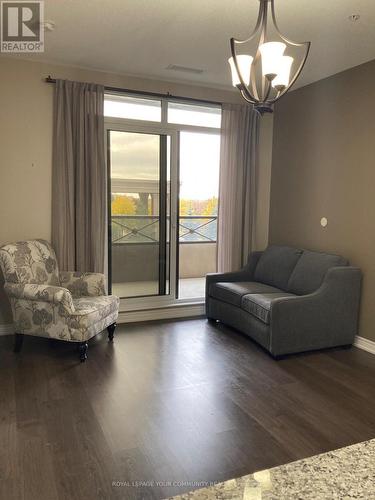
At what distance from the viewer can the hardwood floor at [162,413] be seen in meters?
2.06

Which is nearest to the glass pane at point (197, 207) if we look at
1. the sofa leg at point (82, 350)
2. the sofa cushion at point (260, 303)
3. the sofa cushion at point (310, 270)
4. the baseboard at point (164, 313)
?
the baseboard at point (164, 313)

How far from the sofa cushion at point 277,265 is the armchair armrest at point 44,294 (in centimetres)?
227

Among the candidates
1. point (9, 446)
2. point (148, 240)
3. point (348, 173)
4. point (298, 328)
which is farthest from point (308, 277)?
point (9, 446)

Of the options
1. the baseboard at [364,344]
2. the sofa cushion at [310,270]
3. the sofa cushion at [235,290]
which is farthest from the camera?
the sofa cushion at [235,290]

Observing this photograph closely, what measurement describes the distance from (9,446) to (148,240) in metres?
2.87

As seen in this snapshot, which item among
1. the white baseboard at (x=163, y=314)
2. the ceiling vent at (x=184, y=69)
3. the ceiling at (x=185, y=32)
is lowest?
the white baseboard at (x=163, y=314)

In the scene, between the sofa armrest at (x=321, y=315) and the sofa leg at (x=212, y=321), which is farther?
the sofa leg at (x=212, y=321)

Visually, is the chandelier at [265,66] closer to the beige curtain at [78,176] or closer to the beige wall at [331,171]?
the beige wall at [331,171]

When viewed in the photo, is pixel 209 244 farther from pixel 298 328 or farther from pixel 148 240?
pixel 298 328

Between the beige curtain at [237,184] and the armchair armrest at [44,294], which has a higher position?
the beige curtain at [237,184]

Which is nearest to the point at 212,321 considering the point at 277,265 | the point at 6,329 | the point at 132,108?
the point at 277,265

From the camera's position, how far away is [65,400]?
2799 millimetres

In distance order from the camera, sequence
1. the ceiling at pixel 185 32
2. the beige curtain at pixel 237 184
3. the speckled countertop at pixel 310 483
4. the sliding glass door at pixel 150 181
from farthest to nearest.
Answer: the beige curtain at pixel 237 184 → the sliding glass door at pixel 150 181 → the ceiling at pixel 185 32 → the speckled countertop at pixel 310 483

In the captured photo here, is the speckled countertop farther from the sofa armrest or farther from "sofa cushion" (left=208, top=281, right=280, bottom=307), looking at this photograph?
"sofa cushion" (left=208, top=281, right=280, bottom=307)
